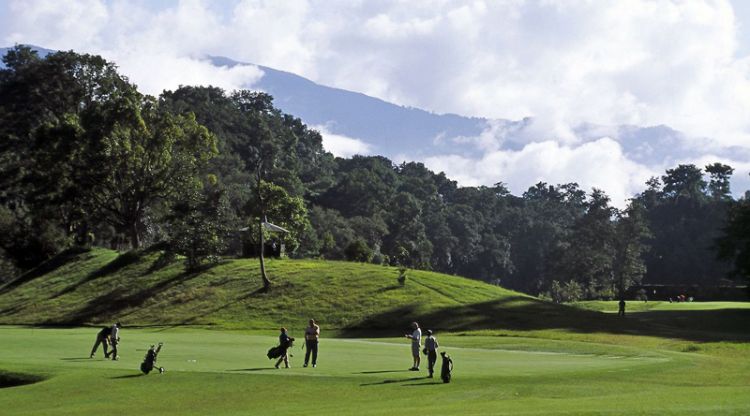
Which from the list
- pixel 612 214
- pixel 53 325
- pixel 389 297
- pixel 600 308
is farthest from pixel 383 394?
pixel 612 214

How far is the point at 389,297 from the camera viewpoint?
8231cm

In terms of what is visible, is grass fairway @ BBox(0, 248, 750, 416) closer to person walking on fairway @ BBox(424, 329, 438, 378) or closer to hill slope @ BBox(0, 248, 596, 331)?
hill slope @ BBox(0, 248, 596, 331)

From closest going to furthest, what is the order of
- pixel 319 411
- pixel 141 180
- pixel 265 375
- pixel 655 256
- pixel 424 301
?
pixel 319 411 < pixel 265 375 < pixel 424 301 < pixel 141 180 < pixel 655 256

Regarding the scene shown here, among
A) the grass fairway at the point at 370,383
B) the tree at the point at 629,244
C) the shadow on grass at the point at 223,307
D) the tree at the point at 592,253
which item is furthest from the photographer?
the tree at the point at 592,253

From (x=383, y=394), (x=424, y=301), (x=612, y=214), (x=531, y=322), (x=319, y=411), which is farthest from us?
(x=612, y=214)

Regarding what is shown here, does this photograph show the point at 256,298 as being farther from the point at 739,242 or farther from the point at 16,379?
the point at 739,242

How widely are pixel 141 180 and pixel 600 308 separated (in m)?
60.0

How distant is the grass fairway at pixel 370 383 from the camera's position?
93.2ft

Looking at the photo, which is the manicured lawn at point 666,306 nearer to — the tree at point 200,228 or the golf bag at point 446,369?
the tree at point 200,228

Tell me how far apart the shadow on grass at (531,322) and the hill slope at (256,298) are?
17cm

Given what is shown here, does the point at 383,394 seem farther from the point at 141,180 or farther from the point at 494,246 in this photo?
the point at 494,246

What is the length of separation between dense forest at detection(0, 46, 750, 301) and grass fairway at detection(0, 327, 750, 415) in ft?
135

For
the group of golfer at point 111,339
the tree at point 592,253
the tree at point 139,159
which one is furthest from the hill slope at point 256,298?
the tree at point 592,253

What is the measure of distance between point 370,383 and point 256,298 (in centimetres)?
5079
